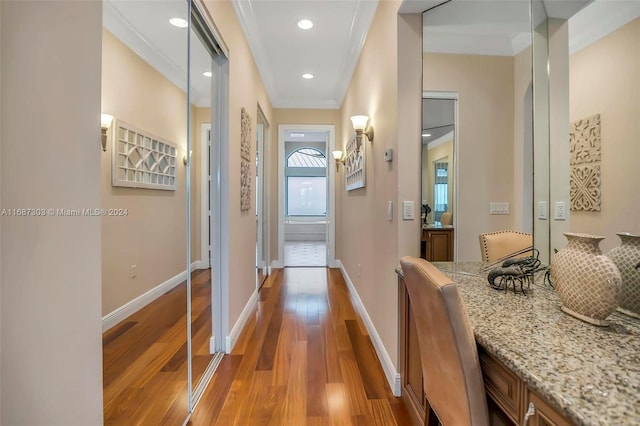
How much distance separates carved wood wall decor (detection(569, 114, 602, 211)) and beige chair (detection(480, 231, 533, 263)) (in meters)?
0.38

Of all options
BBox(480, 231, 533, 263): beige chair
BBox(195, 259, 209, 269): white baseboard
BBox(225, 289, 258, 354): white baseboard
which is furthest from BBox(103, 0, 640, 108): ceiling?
BBox(225, 289, 258, 354): white baseboard

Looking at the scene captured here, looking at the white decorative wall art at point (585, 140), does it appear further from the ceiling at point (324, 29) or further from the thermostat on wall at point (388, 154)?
the thermostat on wall at point (388, 154)

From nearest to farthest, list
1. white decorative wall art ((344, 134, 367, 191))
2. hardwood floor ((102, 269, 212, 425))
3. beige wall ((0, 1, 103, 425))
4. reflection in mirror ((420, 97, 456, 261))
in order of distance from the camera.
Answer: beige wall ((0, 1, 103, 425)), hardwood floor ((102, 269, 212, 425)), reflection in mirror ((420, 97, 456, 261)), white decorative wall art ((344, 134, 367, 191))

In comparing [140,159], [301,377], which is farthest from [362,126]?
[301,377]

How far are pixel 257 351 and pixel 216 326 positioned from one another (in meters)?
0.39

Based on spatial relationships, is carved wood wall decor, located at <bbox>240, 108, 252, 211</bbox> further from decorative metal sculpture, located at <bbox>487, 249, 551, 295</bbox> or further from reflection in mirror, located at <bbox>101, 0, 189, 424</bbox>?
decorative metal sculpture, located at <bbox>487, 249, 551, 295</bbox>

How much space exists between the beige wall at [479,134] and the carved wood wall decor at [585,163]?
16.3 inches

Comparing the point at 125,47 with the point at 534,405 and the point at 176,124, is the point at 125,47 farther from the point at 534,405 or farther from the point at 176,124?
the point at 534,405

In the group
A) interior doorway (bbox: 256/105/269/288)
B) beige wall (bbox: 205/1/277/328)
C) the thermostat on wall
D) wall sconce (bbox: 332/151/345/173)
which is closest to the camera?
the thermostat on wall

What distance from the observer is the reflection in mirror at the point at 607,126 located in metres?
0.99

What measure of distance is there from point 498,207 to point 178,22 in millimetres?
2073

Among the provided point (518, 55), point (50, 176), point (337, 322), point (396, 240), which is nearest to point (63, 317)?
point (50, 176)

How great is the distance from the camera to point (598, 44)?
3.66 feet

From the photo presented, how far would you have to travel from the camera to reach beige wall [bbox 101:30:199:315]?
3.46ft
